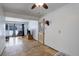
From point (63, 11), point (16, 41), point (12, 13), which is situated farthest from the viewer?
point (16, 41)

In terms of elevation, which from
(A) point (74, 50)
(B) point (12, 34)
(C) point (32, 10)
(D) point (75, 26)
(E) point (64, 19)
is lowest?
(A) point (74, 50)

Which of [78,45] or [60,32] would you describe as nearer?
[78,45]

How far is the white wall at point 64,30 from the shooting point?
6.89 feet

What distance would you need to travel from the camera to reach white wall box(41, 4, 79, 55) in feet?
6.89

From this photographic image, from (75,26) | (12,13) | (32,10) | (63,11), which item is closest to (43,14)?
(32,10)

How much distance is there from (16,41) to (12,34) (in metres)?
0.53

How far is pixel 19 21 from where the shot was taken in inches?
78.7

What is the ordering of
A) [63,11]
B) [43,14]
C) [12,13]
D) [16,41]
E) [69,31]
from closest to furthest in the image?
[12,13]
[43,14]
[63,11]
[69,31]
[16,41]

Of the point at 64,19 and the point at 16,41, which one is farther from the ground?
the point at 64,19

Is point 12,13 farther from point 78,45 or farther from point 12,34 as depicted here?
point 78,45

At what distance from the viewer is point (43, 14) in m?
1.97

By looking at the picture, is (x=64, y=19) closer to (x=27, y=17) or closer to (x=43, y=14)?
(x=43, y=14)

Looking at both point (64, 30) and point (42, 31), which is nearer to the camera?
point (42, 31)

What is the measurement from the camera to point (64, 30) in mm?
2318
